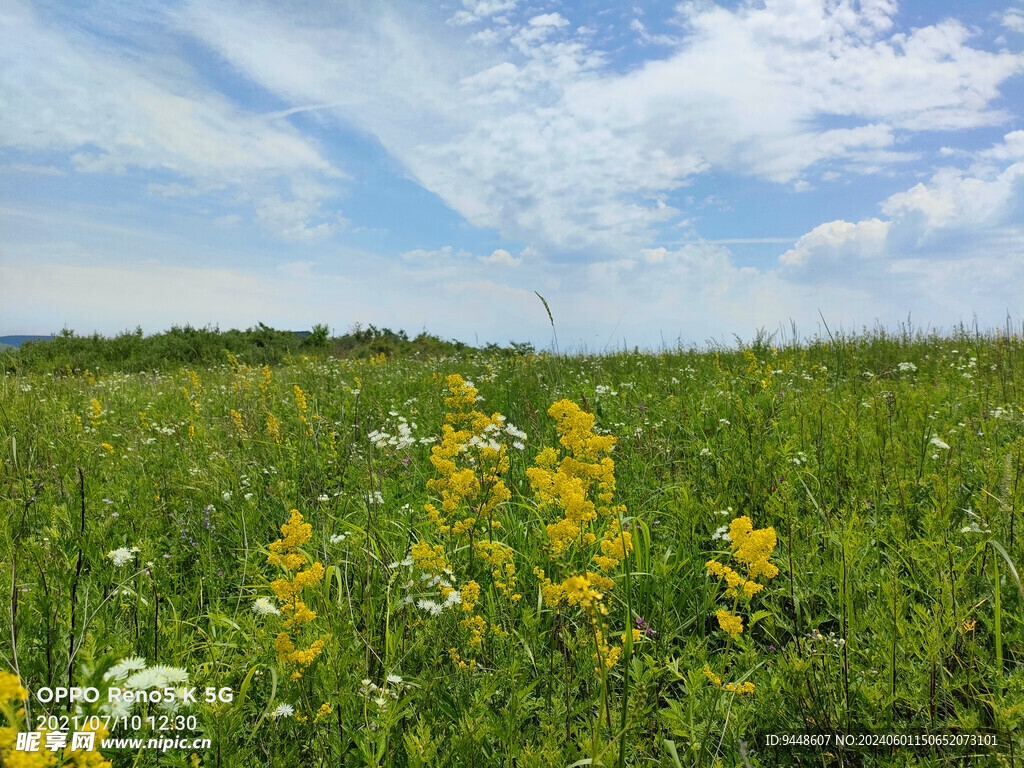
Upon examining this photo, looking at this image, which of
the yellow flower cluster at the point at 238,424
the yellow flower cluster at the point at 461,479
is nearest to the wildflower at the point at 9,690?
the yellow flower cluster at the point at 461,479

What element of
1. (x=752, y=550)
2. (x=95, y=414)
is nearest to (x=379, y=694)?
(x=752, y=550)

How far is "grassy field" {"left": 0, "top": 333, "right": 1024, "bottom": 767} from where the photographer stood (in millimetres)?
1776

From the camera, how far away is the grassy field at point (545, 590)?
1.78 meters

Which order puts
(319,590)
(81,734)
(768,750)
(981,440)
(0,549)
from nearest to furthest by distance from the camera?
(81,734), (768,750), (319,590), (0,549), (981,440)

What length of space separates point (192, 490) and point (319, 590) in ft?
7.63

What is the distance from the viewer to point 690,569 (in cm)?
305

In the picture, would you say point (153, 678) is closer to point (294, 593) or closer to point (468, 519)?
point (294, 593)

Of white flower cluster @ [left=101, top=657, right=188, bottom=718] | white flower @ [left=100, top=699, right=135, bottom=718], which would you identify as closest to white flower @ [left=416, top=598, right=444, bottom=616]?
white flower cluster @ [left=101, top=657, right=188, bottom=718]

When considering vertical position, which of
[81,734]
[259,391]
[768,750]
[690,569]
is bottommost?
[768,750]

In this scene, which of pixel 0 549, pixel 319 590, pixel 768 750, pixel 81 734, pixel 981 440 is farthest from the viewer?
pixel 981 440

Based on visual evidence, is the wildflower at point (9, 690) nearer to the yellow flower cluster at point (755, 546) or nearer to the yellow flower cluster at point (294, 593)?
the yellow flower cluster at point (294, 593)

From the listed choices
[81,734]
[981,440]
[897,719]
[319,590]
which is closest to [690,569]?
[897,719]

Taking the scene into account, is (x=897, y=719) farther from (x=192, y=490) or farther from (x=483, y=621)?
(x=192, y=490)

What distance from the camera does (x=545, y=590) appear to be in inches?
71.1
